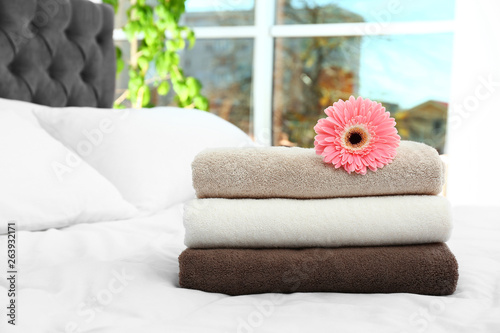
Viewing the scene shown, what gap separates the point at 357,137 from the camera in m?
0.78

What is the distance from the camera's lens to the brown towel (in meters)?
0.73

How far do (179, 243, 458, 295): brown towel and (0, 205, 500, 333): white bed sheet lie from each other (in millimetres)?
18

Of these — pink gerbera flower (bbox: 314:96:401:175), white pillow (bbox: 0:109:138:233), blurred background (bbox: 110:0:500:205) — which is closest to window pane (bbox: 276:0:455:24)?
blurred background (bbox: 110:0:500:205)

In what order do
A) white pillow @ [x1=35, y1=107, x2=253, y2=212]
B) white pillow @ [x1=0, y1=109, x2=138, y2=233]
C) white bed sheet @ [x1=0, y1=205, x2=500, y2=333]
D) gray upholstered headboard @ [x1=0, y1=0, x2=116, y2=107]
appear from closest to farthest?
white bed sheet @ [x1=0, y1=205, x2=500, y2=333]
white pillow @ [x1=0, y1=109, x2=138, y2=233]
white pillow @ [x1=35, y1=107, x2=253, y2=212]
gray upholstered headboard @ [x1=0, y1=0, x2=116, y2=107]

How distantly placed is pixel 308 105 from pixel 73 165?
6.65ft

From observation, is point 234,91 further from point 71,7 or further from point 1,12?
point 1,12

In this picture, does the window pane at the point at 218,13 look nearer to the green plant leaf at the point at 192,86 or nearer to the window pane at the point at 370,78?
the window pane at the point at 370,78

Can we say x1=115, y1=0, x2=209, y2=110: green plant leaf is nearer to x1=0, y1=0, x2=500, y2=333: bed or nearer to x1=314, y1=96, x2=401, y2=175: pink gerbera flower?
x1=0, y1=0, x2=500, y2=333: bed

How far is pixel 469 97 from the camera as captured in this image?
2.65m

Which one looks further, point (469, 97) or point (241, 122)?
point (241, 122)

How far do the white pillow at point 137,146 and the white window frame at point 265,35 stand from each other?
156 centimetres

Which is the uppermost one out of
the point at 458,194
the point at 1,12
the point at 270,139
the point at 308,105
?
the point at 1,12

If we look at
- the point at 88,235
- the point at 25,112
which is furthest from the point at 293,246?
the point at 25,112

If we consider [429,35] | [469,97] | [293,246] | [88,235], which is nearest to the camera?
[293,246]
